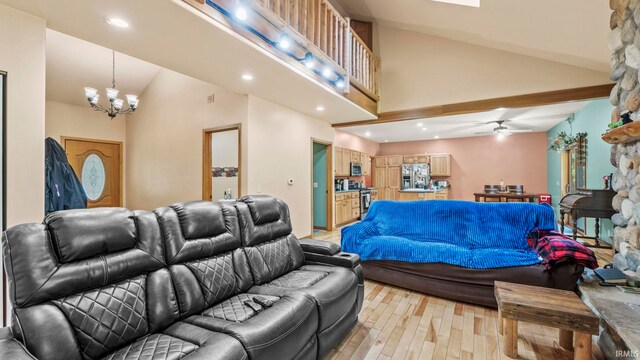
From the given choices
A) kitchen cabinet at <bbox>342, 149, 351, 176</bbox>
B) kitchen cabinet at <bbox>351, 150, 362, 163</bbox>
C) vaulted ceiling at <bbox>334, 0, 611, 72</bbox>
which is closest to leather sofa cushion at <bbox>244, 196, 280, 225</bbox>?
vaulted ceiling at <bbox>334, 0, 611, 72</bbox>

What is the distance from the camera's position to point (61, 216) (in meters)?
1.35

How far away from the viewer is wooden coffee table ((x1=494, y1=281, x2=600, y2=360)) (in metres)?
1.74

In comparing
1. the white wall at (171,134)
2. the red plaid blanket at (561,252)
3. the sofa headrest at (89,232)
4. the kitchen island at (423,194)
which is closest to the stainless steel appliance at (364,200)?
the kitchen island at (423,194)

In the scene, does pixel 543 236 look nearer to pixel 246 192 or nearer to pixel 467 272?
pixel 467 272

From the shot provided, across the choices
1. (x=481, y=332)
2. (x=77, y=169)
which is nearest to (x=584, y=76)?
(x=481, y=332)

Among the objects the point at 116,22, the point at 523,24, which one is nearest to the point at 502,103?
the point at 523,24

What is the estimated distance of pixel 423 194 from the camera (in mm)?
7875

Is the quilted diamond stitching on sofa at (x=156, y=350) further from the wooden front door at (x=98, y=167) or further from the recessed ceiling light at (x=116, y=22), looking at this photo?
the wooden front door at (x=98, y=167)

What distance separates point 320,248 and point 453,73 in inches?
170

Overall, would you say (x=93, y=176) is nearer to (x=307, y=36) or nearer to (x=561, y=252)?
(x=307, y=36)

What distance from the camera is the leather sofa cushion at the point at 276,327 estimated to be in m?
1.34

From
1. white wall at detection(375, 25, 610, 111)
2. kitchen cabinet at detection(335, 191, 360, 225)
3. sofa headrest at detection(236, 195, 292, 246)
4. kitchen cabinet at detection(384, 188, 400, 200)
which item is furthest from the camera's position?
kitchen cabinet at detection(384, 188, 400, 200)

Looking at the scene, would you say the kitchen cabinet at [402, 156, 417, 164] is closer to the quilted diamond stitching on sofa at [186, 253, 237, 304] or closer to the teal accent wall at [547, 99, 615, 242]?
the teal accent wall at [547, 99, 615, 242]

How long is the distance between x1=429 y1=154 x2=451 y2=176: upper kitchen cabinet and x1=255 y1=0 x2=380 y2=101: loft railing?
169 inches
